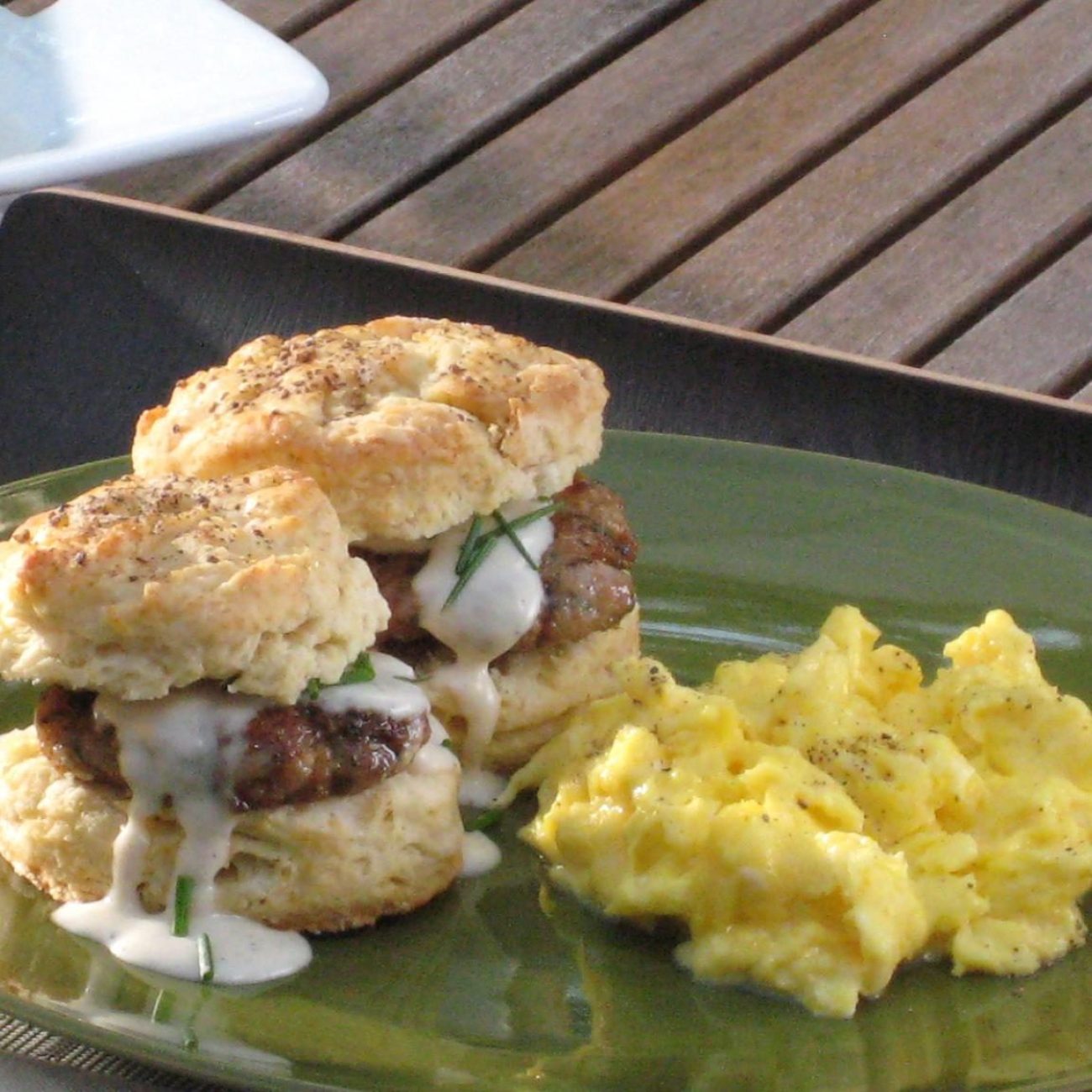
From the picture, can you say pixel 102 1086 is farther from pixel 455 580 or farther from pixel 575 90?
pixel 575 90

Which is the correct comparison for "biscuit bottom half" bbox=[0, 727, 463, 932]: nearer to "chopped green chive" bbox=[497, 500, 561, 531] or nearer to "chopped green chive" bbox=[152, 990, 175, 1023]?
"chopped green chive" bbox=[152, 990, 175, 1023]

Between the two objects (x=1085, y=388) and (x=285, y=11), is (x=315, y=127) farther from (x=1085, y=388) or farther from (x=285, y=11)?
(x=1085, y=388)

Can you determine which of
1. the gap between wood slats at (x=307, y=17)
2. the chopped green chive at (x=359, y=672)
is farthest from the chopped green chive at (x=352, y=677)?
the gap between wood slats at (x=307, y=17)

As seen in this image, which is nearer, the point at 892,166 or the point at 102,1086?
the point at 102,1086

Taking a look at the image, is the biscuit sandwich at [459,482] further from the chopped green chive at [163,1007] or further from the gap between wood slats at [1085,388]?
the gap between wood slats at [1085,388]

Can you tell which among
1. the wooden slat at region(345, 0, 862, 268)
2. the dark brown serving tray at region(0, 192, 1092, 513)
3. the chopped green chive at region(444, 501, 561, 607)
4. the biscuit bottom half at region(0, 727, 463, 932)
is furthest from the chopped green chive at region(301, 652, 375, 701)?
the wooden slat at region(345, 0, 862, 268)

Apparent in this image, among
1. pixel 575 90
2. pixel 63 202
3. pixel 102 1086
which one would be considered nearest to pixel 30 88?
pixel 63 202

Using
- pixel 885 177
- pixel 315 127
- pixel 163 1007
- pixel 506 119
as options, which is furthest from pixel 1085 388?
pixel 163 1007
